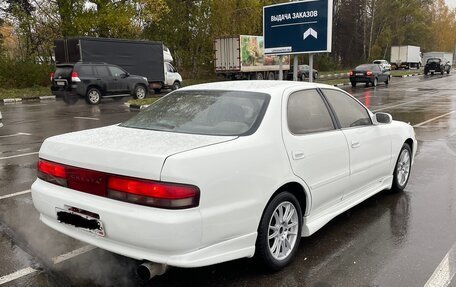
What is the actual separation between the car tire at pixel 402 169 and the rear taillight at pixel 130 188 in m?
3.43

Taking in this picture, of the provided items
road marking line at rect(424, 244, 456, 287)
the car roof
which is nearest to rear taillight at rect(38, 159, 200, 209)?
the car roof

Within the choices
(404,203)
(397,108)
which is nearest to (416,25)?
(397,108)

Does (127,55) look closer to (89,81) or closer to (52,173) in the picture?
(89,81)

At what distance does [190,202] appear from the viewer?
9.18 ft

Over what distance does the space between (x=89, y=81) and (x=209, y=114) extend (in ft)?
51.6

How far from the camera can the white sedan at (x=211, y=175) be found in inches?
111

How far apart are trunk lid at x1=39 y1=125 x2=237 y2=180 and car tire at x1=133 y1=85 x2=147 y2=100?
16.9 metres

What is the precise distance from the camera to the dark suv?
18.0m

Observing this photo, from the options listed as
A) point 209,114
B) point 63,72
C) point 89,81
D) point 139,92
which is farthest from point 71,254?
point 139,92

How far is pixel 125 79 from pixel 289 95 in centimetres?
1670

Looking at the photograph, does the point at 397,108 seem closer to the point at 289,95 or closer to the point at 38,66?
the point at 289,95

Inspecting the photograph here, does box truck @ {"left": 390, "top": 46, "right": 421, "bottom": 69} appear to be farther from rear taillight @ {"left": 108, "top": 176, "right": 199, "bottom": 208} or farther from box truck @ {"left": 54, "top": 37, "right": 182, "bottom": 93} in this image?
rear taillight @ {"left": 108, "top": 176, "right": 199, "bottom": 208}

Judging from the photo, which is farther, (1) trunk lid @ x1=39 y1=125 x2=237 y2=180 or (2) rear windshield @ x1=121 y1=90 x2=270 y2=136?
(2) rear windshield @ x1=121 y1=90 x2=270 y2=136

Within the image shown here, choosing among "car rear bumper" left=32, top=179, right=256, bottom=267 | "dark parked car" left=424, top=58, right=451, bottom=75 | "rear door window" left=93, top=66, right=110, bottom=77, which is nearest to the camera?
"car rear bumper" left=32, top=179, right=256, bottom=267
